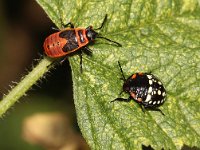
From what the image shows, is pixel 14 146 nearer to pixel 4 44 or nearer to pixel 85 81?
pixel 4 44

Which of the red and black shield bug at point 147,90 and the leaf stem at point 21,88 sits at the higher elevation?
the leaf stem at point 21,88

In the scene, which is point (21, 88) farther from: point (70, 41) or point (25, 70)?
point (25, 70)

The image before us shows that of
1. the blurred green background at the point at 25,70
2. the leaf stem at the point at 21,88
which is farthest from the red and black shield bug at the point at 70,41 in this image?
the blurred green background at the point at 25,70

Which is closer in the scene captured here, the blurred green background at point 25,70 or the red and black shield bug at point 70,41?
the red and black shield bug at point 70,41

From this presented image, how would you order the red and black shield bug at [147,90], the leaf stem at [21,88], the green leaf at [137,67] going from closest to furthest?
1. the leaf stem at [21,88]
2. the green leaf at [137,67]
3. the red and black shield bug at [147,90]

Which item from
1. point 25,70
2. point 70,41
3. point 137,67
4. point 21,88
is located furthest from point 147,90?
point 25,70

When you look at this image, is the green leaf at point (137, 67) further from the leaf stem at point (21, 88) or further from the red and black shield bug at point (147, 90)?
the leaf stem at point (21, 88)

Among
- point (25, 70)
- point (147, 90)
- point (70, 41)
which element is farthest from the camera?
point (25, 70)
